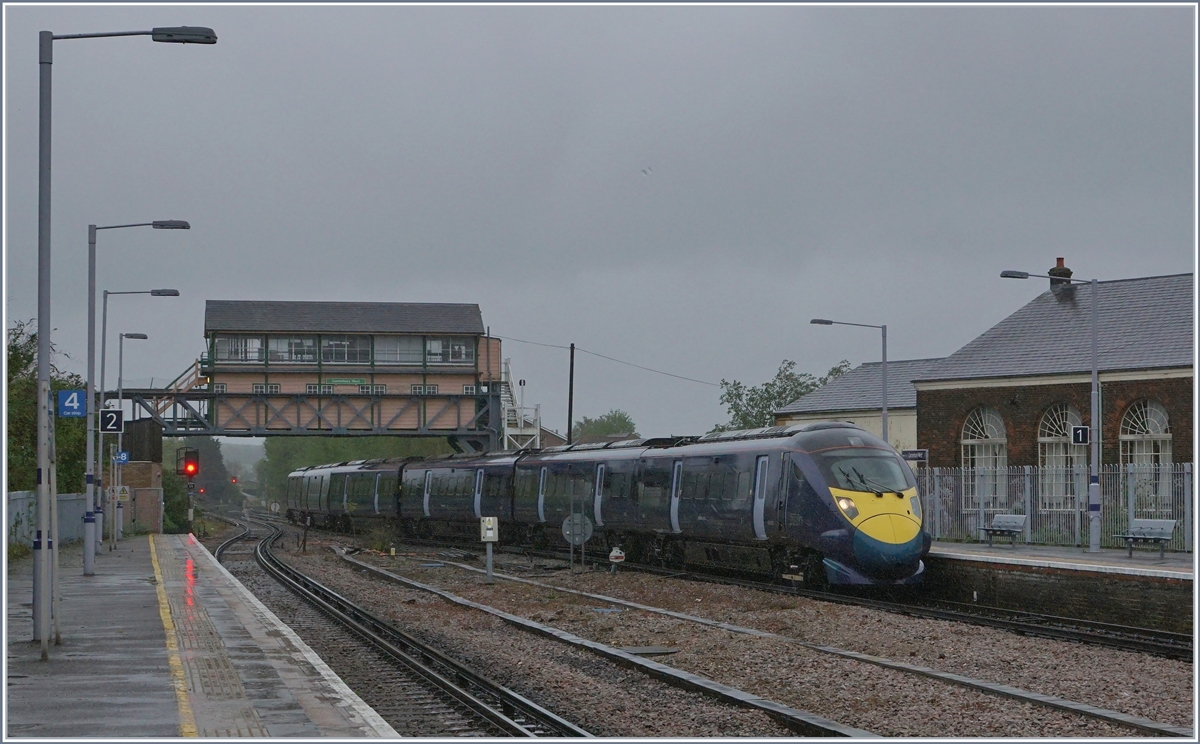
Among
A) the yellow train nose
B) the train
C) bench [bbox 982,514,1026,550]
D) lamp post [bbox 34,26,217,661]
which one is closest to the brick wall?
bench [bbox 982,514,1026,550]

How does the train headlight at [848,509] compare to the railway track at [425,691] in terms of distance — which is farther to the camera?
the train headlight at [848,509]

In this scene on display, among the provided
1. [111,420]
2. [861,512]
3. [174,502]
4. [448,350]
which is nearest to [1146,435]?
[861,512]

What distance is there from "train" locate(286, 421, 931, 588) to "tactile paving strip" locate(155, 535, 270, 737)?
9179 mm

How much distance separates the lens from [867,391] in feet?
186

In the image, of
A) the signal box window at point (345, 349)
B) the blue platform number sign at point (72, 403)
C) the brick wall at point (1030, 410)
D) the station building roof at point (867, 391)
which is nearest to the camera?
the blue platform number sign at point (72, 403)

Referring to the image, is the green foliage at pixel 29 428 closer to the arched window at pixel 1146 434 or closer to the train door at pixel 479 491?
the train door at pixel 479 491

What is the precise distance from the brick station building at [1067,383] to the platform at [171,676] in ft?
86.2

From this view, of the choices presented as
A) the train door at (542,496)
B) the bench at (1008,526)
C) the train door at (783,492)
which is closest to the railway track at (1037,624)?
the train door at (783,492)

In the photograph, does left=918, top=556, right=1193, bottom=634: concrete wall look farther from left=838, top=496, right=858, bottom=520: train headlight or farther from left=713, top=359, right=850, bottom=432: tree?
left=713, top=359, right=850, bottom=432: tree

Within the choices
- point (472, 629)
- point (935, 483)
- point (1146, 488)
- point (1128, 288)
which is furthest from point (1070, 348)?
point (472, 629)

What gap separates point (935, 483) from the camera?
38.4 m

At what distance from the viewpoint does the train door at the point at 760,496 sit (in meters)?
24.3

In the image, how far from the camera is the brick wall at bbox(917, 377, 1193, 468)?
37.7 metres

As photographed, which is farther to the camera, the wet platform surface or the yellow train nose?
the yellow train nose
